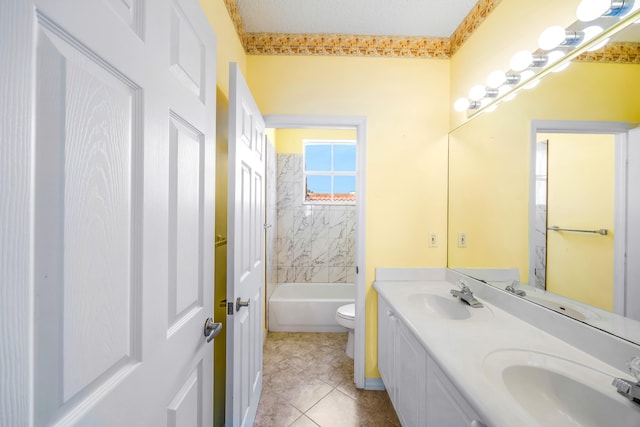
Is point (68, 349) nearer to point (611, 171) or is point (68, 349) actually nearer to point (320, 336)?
point (611, 171)

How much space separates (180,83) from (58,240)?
1.79 feet

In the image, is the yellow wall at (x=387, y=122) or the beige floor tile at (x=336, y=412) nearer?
the beige floor tile at (x=336, y=412)

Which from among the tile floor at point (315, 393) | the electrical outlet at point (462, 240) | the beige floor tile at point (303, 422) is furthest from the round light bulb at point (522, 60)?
the beige floor tile at point (303, 422)

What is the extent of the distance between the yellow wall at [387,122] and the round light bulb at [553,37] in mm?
851

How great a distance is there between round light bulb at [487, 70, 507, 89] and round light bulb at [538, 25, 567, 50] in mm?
297

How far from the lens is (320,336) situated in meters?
2.71

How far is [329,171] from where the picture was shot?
369 centimetres

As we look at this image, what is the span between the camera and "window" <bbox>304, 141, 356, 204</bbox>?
12.0 ft

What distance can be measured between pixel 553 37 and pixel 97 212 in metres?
1.66

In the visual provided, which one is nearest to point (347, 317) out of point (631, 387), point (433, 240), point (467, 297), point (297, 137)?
point (433, 240)

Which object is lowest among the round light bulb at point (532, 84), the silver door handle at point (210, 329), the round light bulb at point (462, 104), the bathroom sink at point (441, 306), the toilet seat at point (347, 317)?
the toilet seat at point (347, 317)

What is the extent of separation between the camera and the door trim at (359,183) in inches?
74.6

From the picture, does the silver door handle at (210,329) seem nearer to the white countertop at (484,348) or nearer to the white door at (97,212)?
the white door at (97,212)

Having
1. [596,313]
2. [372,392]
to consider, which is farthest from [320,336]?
[596,313]
